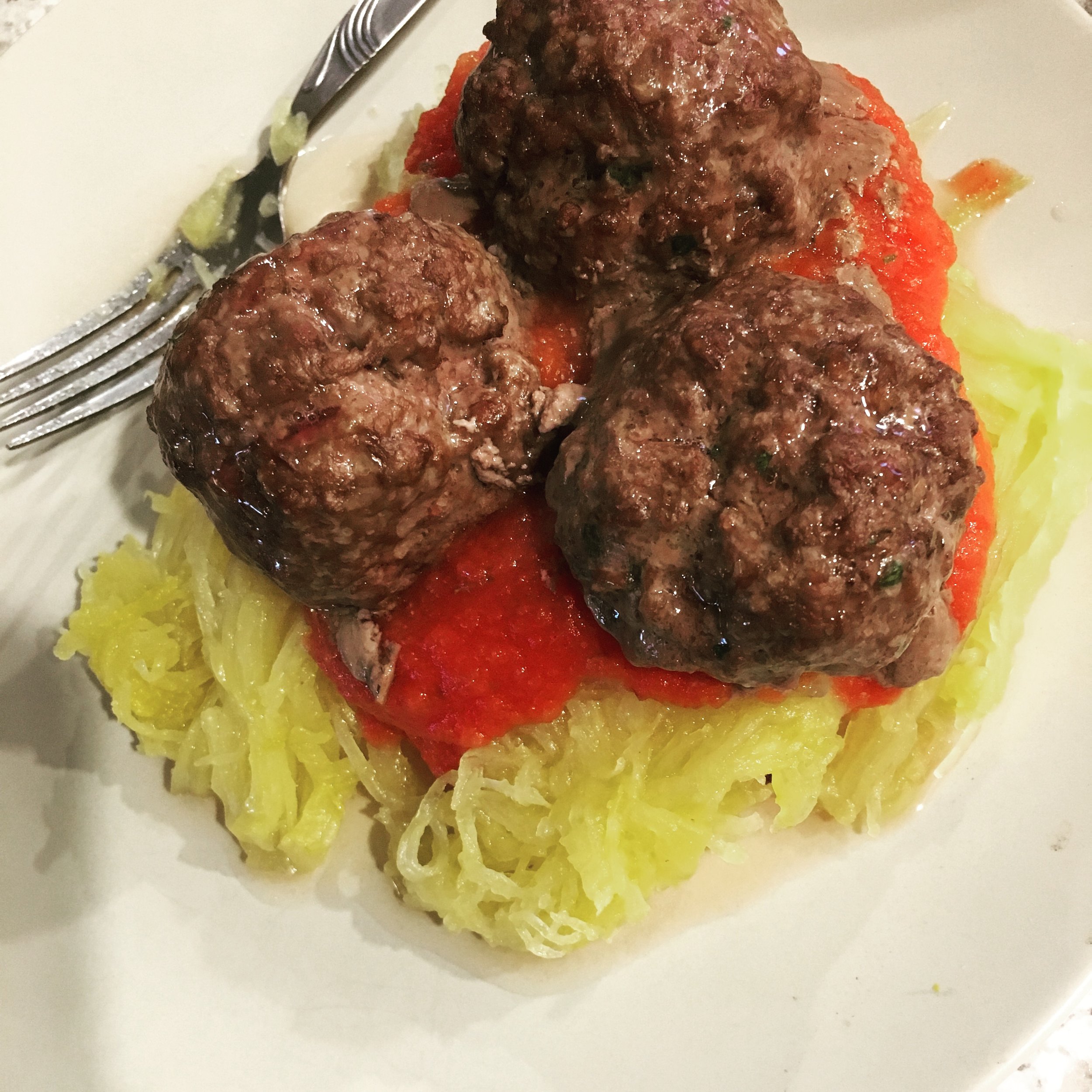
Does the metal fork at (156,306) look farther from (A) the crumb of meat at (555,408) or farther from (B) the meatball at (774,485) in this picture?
(B) the meatball at (774,485)

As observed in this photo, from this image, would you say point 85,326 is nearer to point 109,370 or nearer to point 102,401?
point 109,370

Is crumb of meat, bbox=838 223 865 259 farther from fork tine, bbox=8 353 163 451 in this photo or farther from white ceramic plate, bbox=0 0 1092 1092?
fork tine, bbox=8 353 163 451

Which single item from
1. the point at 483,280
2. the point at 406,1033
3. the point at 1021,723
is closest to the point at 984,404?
the point at 1021,723

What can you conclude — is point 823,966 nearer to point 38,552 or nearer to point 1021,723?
point 1021,723

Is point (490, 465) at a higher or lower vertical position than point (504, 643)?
higher

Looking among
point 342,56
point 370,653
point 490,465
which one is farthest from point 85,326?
point 490,465

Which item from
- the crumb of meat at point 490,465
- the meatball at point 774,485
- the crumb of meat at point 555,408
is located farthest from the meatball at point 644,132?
the crumb of meat at point 490,465
